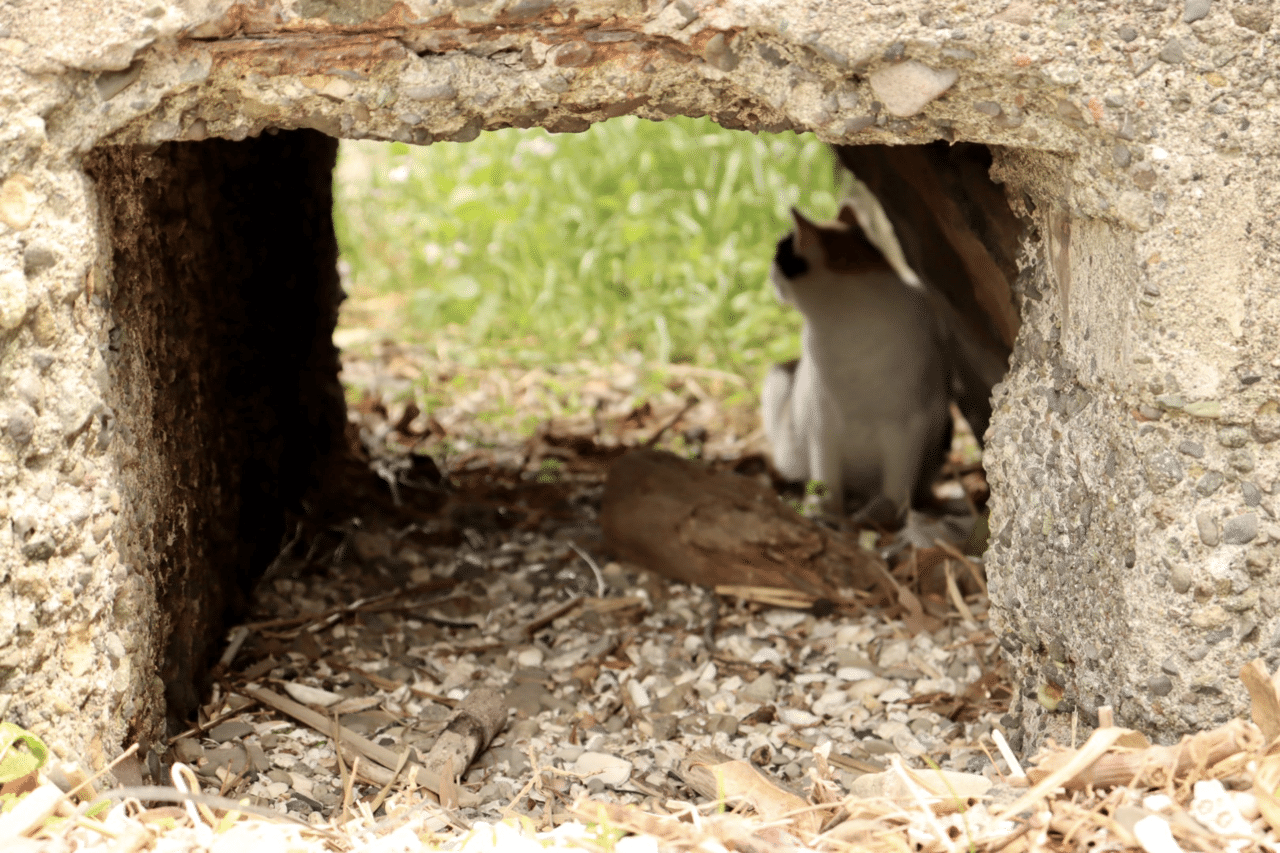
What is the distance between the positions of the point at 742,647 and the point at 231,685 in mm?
1077

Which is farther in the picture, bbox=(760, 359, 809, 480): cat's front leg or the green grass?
the green grass

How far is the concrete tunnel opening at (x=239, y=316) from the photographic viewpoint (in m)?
1.86

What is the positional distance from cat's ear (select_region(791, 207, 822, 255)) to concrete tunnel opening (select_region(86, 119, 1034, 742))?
21 centimetres

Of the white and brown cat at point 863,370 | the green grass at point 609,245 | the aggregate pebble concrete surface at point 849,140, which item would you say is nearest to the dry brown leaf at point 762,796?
the aggregate pebble concrete surface at point 849,140

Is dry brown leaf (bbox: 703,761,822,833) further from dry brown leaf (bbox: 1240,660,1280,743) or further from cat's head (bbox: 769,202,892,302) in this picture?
cat's head (bbox: 769,202,892,302)

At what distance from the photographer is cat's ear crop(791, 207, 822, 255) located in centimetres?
356

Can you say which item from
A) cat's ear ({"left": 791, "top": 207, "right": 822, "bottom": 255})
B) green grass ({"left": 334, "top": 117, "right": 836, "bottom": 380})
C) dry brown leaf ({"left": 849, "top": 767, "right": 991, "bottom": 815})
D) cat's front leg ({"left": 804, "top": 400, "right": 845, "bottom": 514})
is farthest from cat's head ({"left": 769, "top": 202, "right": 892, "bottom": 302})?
dry brown leaf ({"left": 849, "top": 767, "right": 991, "bottom": 815})

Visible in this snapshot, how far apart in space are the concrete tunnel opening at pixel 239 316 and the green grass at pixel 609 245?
1867mm

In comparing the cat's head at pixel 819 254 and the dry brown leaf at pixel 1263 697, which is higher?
the cat's head at pixel 819 254

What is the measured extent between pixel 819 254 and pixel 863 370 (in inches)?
15.8

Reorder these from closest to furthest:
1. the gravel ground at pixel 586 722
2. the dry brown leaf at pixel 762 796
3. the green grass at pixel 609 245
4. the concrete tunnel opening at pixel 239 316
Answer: the gravel ground at pixel 586 722
the dry brown leaf at pixel 762 796
the concrete tunnel opening at pixel 239 316
the green grass at pixel 609 245

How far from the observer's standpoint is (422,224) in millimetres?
6180

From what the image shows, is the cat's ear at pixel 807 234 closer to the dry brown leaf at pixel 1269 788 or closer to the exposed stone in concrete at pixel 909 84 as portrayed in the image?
the exposed stone in concrete at pixel 909 84

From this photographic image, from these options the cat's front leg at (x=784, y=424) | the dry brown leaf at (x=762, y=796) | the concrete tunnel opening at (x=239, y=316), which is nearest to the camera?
the dry brown leaf at (x=762, y=796)
